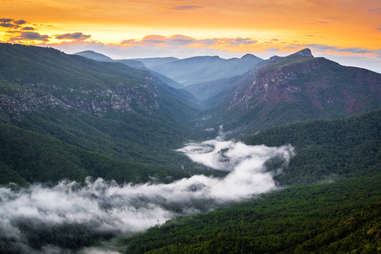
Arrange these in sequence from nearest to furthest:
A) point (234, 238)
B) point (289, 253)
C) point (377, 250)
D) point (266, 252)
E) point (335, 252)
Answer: point (377, 250) → point (335, 252) → point (289, 253) → point (266, 252) → point (234, 238)

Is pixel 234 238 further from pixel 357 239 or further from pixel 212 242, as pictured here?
pixel 357 239

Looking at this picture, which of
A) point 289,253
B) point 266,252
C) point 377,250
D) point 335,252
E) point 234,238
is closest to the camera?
point 377,250

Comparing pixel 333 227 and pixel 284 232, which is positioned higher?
pixel 333 227

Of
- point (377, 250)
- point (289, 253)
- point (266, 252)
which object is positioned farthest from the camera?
point (266, 252)

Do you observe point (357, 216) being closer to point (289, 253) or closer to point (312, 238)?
point (312, 238)

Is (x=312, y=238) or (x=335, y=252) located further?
(x=312, y=238)

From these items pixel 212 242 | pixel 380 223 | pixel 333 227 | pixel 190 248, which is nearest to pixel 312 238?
pixel 333 227

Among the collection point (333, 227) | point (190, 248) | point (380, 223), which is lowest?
point (190, 248)

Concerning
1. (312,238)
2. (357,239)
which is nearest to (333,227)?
(312,238)

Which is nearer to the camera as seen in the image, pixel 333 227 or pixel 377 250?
pixel 377 250
